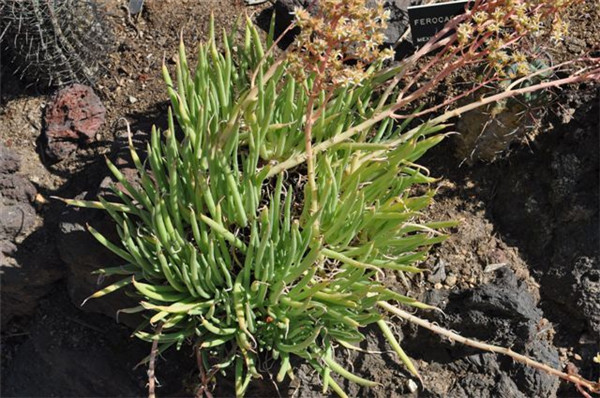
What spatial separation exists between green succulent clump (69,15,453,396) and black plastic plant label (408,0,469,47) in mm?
309

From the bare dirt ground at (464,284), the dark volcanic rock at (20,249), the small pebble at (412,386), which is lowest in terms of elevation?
the small pebble at (412,386)

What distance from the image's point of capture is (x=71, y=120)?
3082mm

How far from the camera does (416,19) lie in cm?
265

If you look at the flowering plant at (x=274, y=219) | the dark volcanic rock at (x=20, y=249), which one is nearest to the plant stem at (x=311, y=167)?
the flowering plant at (x=274, y=219)

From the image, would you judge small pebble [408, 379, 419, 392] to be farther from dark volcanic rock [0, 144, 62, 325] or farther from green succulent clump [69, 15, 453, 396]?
dark volcanic rock [0, 144, 62, 325]

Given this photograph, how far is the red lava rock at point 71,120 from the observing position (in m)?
3.06

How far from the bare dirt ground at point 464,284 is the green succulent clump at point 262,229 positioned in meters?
0.26

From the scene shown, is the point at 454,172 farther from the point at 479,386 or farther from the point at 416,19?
the point at 479,386

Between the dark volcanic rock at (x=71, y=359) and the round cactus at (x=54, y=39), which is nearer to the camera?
the dark volcanic rock at (x=71, y=359)

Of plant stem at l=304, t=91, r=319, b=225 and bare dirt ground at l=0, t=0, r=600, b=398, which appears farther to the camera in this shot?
bare dirt ground at l=0, t=0, r=600, b=398

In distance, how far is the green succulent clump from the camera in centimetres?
220

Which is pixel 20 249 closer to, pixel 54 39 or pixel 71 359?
pixel 71 359

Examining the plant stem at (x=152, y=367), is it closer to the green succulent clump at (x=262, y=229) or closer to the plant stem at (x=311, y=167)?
the green succulent clump at (x=262, y=229)

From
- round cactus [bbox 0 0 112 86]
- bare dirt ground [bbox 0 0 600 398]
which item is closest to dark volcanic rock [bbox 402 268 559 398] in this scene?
bare dirt ground [bbox 0 0 600 398]
